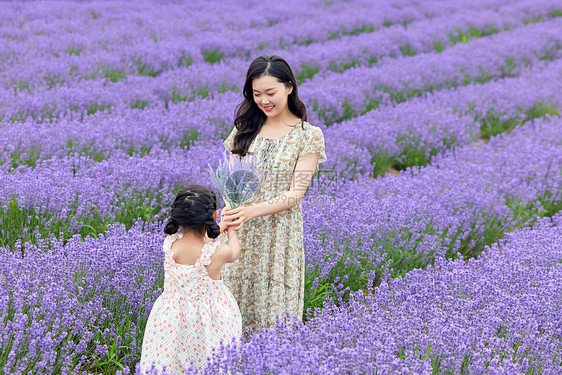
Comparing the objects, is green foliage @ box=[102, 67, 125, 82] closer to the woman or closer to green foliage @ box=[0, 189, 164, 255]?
green foliage @ box=[0, 189, 164, 255]

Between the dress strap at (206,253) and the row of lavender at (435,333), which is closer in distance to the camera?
the row of lavender at (435,333)

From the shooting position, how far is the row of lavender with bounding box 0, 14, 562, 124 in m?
5.77

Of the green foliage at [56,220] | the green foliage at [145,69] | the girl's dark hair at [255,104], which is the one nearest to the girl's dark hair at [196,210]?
the girl's dark hair at [255,104]

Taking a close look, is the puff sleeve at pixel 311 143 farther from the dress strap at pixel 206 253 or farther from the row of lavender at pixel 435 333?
the row of lavender at pixel 435 333

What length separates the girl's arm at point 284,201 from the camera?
2.42 meters

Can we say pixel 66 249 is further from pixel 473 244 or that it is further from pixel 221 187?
pixel 473 244

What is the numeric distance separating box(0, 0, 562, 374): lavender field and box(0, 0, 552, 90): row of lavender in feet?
0.19

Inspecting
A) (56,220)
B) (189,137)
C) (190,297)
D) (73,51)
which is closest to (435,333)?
(190,297)

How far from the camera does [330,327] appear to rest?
96.7 inches

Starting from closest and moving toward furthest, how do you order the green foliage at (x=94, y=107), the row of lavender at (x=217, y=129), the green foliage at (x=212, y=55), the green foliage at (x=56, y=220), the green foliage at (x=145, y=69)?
the green foliage at (x=56, y=220), the row of lavender at (x=217, y=129), the green foliage at (x=94, y=107), the green foliage at (x=145, y=69), the green foliage at (x=212, y=55)

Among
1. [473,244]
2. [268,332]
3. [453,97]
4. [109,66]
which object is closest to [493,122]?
[453,97]

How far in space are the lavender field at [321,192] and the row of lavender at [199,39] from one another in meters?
0.06

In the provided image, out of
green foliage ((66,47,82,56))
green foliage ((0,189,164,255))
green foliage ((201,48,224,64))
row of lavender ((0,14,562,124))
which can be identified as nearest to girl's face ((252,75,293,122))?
green foliage ((0,189,164,255))

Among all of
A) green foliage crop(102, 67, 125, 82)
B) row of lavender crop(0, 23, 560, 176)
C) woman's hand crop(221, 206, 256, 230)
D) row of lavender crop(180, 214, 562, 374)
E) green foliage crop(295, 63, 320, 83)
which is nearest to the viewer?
row of lavender crop(180, 214, 562, 374)
